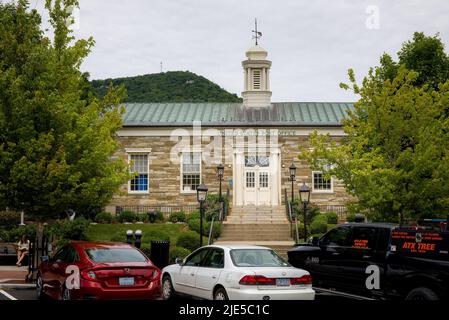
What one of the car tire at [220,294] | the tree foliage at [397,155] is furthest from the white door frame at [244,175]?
the car tire at [220,294]

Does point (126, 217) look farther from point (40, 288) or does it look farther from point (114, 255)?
point (114, 255)

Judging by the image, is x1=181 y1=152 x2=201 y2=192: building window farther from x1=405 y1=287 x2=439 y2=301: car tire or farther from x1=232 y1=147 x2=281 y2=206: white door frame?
x1=405 y1=287 x2=439 y2=301: car tire

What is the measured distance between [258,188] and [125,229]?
9.08 metres

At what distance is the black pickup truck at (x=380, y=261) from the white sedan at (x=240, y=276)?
1458mm

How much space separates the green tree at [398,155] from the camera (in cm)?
1953

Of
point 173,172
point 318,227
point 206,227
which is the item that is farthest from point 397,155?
point 173,172

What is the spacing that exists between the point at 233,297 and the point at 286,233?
16.6 meters

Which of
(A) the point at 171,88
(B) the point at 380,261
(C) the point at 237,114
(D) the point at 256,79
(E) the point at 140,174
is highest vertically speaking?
(A) the point at 171,88

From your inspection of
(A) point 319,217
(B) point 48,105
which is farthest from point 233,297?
(A) point 319,217

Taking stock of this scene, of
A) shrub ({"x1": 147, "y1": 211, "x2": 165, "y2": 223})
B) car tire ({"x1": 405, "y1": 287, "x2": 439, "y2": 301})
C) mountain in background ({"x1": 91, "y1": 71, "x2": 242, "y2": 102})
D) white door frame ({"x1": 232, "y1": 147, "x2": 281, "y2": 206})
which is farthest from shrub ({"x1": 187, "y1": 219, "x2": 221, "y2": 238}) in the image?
mountain in background ({"x1": 91, "y1": 71, "x2": 242, "y2": 102})

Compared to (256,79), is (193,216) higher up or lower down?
lower down

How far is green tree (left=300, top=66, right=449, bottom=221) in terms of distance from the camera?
769 inches

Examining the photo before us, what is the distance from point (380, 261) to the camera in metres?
12.5
